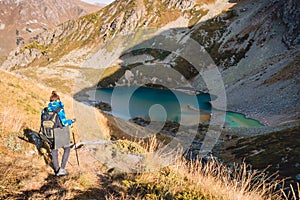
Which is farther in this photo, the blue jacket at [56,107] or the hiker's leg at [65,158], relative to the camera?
the hiker's leg at [65,158]

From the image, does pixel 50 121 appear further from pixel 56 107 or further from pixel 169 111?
pixel 169 111

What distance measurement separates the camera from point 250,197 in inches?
293

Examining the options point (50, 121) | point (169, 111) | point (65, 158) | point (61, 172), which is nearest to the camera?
point (50, 121)

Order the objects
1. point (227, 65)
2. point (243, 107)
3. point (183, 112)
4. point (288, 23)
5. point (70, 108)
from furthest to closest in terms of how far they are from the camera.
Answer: point (227, 65), point (288, 23), point (243, 107), point (183, 112), point (70, 108)

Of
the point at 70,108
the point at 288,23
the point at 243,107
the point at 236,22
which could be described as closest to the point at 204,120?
the point at 243,107

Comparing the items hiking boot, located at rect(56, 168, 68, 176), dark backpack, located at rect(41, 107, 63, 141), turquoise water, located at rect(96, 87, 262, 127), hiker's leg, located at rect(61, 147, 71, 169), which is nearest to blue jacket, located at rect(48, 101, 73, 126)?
dark backpack, located at rect(41, 107, 63, 141)

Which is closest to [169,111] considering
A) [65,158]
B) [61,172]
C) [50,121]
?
[65,158]

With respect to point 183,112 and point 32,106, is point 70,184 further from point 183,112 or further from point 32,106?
point 183,112

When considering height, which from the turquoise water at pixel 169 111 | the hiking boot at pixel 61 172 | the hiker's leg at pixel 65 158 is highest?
the turquoise water at pixel 169 111

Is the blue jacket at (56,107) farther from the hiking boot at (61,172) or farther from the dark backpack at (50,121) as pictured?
the hiking boot at (61,172)

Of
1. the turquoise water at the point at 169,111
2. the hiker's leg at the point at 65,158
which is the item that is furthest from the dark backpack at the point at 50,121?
the turquoise water at the point at 169,111

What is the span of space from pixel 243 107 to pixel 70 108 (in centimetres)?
8145

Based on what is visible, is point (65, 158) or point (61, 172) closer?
point (61, 172)

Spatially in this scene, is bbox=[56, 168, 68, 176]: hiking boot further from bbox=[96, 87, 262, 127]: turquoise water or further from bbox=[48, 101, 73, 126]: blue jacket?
bbox=[96, 87, 262, 127]: turquoise water
